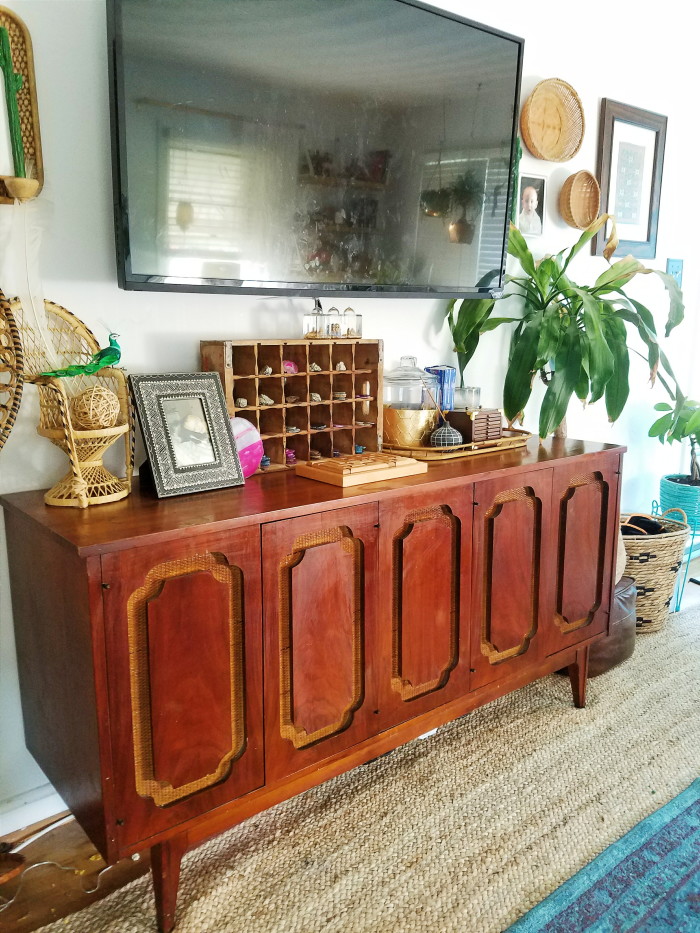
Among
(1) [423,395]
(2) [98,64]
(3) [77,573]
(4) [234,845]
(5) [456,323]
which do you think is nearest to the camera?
(3) [77,573]

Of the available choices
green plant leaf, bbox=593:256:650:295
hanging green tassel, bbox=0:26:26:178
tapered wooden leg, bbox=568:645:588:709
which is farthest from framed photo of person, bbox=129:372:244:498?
green plant leaf, bbox=593:256:650:295

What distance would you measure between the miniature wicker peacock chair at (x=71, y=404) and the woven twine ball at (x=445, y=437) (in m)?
0.85

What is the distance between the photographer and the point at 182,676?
4.64 ft

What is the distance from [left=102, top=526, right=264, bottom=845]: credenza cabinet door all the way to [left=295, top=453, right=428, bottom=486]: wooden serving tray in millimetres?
317

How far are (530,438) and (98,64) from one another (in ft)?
5.41

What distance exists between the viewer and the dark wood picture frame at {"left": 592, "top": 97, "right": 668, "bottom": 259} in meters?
2.83

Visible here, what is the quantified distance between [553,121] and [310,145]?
3.92ft

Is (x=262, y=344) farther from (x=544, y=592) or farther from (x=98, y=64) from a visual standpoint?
(x=544, y=592)

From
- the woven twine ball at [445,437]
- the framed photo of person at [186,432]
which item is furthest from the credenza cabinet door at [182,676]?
the woven twine ball at [445,437]

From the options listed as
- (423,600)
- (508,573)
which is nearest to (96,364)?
(423,600)

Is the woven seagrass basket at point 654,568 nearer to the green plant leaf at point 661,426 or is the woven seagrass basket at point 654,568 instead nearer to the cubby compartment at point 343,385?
the green plant leaf at point 661,426

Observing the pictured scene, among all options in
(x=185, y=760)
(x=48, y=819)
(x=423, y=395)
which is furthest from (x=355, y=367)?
(x=48, y=819)

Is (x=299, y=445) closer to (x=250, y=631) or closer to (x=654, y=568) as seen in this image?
(x=250, y=631)

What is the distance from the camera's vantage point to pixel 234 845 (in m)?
1.73
